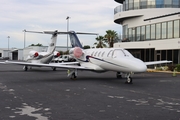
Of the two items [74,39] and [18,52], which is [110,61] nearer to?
[74,39]

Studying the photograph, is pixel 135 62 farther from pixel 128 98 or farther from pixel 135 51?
pixel 135 51

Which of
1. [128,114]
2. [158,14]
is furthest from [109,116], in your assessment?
[158,14]

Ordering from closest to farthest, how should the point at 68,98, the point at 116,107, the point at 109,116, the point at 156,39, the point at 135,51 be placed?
the point at 109,116 → the point at 116,107 → the point at 68,98 → the point at 156,39 → the point at 135,51

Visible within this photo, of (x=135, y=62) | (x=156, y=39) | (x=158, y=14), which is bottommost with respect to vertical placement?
(x=135, y=62)

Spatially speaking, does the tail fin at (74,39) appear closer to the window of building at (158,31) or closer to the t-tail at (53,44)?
the t-tail at (53,44)

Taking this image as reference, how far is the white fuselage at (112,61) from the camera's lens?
15734mm

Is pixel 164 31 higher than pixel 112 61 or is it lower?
higher

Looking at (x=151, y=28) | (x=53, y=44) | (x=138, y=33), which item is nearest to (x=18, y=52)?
(x=138, y=33)

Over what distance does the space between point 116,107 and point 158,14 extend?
31853 millimetres

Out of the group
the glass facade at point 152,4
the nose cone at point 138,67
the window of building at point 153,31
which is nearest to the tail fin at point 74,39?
the nose cone at point 138,67

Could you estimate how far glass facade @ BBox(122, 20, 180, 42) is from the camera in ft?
107

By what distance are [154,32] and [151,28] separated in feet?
3.15

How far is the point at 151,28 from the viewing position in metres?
36.8

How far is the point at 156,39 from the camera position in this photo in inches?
1403
